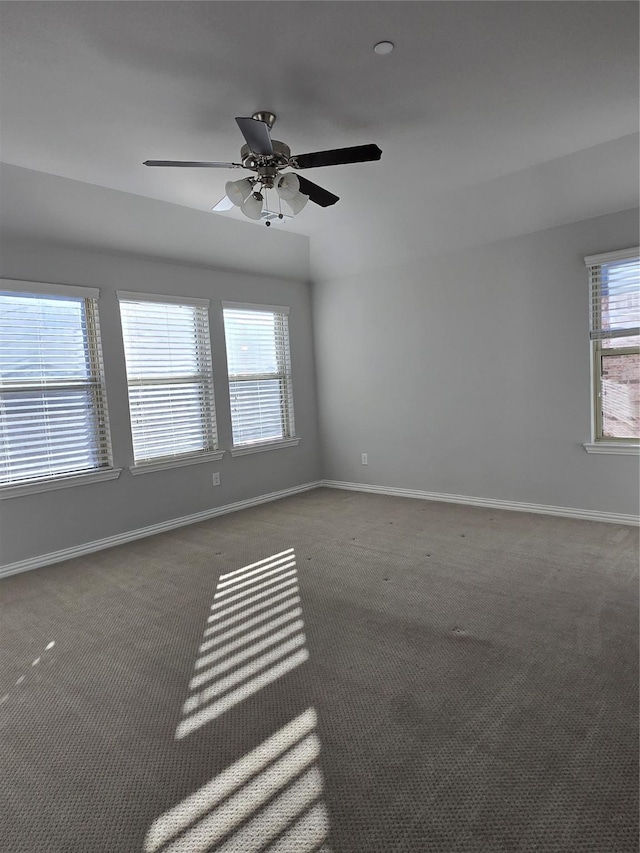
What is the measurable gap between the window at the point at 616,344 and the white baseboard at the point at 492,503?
2.09 ft

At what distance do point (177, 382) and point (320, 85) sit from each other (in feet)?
9.77

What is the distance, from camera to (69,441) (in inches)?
165

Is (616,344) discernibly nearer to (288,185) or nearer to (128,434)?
(288,185)

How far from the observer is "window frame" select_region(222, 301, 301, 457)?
5.43m

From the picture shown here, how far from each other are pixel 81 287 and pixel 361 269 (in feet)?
9.46

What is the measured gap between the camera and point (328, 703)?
2146 mm

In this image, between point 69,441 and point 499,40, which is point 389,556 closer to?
point 69,441

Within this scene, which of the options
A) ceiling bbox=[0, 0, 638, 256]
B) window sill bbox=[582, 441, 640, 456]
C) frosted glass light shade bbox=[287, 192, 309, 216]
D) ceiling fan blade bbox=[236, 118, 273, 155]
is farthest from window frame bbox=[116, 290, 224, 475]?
window sill bbox=[582, 441, 640, 456]

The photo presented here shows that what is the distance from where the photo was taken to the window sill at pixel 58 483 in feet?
12.6

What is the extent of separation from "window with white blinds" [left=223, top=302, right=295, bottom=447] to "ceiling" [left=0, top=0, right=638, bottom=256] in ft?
6.15

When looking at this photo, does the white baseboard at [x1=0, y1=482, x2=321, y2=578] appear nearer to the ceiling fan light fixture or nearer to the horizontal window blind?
the horizontal window blind

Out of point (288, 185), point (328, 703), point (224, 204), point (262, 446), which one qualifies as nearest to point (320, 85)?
point (288, 185)

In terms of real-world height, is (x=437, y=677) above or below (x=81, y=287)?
below

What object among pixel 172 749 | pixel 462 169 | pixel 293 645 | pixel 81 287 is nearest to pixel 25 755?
pixel 172 749
